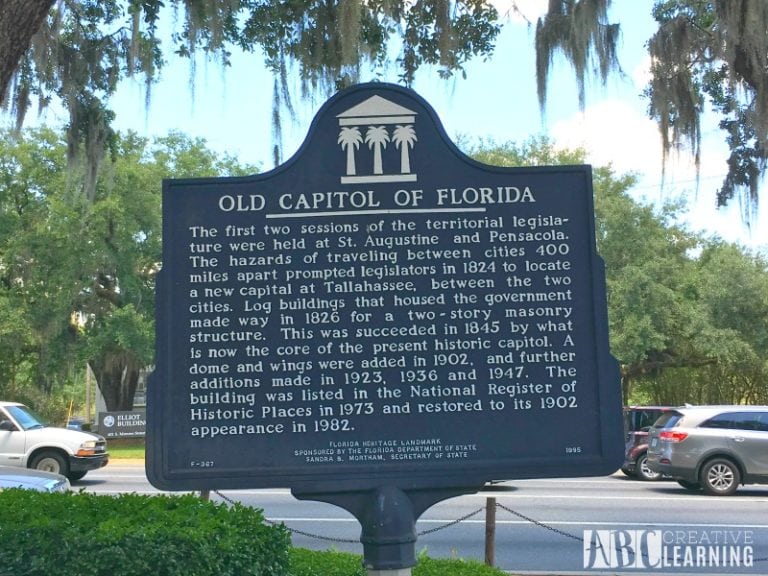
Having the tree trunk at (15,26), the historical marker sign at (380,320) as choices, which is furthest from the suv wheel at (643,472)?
the tree trunk at (15,26)

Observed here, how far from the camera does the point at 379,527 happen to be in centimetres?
409

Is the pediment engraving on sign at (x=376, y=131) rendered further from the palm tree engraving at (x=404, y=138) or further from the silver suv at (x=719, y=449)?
the silver suv at (x=719, y=449)

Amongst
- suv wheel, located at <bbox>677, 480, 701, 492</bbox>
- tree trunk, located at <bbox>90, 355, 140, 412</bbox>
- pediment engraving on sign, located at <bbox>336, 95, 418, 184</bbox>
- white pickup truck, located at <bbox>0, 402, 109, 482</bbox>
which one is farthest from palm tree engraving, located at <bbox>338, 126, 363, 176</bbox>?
tree trunk, located at <bbox>90, 355, 140, 412</bbox>

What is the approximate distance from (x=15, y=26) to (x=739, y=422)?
13.9 meters

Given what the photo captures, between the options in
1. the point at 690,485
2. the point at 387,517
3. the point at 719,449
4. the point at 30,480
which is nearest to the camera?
the point at 387,517

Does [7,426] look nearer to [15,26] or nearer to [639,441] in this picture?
[639,441]

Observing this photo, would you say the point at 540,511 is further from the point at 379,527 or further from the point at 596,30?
the point at 379,527

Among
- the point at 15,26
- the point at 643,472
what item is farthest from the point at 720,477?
the point at 15,26

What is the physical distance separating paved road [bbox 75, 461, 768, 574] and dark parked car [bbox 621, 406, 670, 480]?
0.84m

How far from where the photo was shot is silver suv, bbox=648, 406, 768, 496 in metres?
15.1

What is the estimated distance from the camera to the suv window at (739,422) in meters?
15.4

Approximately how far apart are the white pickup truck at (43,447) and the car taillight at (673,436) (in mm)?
10886

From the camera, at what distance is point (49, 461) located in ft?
55.6

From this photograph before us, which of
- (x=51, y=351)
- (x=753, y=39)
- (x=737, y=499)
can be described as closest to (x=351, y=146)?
(x=753, y=39)
